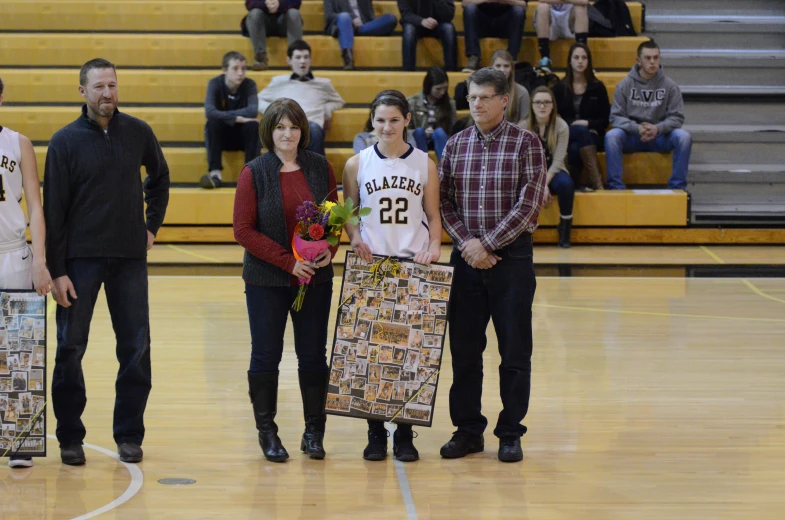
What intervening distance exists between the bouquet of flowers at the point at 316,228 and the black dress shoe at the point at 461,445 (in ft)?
3.06

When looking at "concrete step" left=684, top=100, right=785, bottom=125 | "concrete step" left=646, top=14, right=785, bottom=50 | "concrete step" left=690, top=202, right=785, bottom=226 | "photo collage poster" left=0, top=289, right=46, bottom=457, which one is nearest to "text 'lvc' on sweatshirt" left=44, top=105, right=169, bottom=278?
"photo collage poster" left=0, top=289, right=46, bottom=457

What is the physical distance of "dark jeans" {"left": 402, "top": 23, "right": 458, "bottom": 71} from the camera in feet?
38.6

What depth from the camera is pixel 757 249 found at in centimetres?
1064

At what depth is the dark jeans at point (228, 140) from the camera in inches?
425

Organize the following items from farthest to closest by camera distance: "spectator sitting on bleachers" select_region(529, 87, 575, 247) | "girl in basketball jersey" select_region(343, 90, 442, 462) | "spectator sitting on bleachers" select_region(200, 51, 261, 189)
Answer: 1. "spectator sitting on bleachers" select_region(200, 51, 261, 189)
2. "spectator sitting on bleachers" select_region(529, 87, 575, 247)
3. "girl in basketball jersey" select_region(343, 90, 442, 462)

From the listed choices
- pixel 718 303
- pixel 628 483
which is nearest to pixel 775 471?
pixel 628 483

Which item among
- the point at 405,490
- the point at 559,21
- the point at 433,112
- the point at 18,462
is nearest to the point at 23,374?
the point at 18,462

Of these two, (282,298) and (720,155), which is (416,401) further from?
(720,155)

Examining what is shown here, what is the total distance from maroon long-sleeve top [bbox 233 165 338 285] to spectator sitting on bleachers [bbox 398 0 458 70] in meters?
7.62

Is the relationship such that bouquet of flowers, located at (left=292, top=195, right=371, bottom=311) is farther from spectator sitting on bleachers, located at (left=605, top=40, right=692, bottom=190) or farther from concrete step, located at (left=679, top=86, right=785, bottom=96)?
concrete step, located at (left=679, top=86, right=785, bottom=96)

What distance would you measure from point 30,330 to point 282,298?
1004 millimetres

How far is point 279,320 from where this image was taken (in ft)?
14.7

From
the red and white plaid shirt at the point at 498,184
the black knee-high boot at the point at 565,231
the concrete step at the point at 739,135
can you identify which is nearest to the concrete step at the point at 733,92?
the concrete step at the point at 739,135

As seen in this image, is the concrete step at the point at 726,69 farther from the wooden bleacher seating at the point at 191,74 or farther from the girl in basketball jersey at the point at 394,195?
the girl in basketball jersey at the point at 394,195
